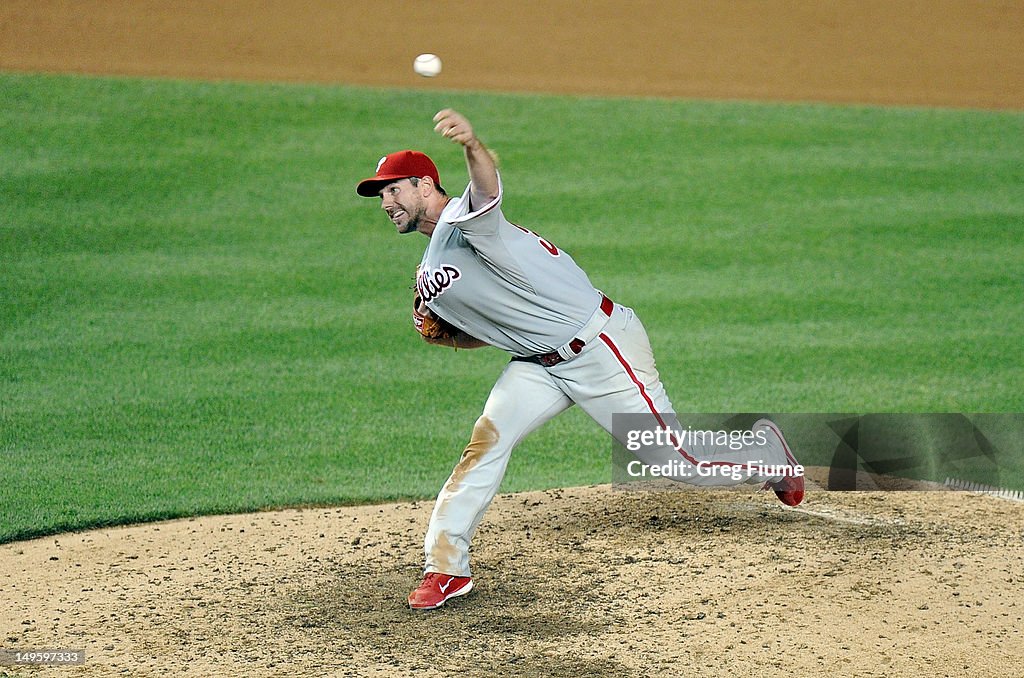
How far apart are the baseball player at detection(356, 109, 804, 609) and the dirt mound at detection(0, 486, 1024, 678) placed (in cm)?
37

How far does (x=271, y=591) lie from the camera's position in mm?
5039

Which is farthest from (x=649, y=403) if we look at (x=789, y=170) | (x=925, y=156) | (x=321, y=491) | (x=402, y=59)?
(x=402, y=59)

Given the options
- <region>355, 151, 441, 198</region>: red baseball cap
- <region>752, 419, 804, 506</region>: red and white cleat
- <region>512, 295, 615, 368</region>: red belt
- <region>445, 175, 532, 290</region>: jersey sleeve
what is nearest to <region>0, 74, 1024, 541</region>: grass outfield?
<region>752, 419, 804, 506</region>: red and white cleat

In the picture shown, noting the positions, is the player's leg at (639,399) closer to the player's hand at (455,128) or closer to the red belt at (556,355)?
the red belt at (556,355)

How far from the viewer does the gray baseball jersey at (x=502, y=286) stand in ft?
15.2

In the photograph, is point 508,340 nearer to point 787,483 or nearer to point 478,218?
point 478,218

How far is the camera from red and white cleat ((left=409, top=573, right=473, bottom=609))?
4781 millimetres

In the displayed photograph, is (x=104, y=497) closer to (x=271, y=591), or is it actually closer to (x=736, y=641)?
(x=271, y=591)

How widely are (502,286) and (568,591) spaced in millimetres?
1267

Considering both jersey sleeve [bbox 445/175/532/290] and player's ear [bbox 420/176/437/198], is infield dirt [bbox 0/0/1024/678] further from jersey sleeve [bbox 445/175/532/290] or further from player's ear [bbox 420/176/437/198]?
player's ear [bbox 420/176/437/198]

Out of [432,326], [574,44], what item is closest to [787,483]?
[432,326]

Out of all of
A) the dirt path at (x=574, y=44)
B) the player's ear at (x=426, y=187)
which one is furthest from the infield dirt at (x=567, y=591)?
the dirt path at (x=574, y=44)

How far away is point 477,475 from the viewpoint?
4789 mm

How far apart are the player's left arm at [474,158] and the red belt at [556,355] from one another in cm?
71
